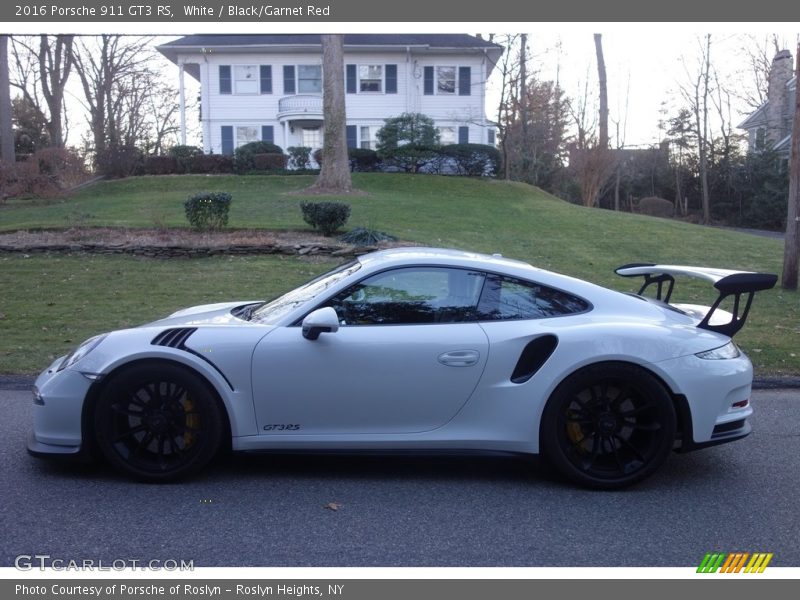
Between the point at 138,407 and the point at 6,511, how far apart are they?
86 cm

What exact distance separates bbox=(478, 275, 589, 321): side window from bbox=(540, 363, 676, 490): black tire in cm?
44

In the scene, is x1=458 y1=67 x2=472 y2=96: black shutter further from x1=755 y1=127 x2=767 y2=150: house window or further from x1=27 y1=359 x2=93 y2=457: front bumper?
x1=27 y1=359 x2=93 y2=457: front bumper

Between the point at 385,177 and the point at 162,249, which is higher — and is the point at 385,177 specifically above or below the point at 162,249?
above

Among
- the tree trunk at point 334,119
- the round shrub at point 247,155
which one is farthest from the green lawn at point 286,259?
the round shrub at point 247,155

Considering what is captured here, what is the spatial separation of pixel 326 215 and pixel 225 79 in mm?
23398

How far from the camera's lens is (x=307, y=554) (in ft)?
11.7

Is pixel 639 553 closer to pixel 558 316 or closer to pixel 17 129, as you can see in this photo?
pixel 558 316

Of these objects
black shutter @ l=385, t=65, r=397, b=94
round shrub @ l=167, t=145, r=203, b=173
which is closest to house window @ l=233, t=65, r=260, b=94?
black shutter @ l=385, t=65, r=397, b=94

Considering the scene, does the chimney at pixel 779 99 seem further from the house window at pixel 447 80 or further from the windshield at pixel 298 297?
the windshield at pixel 298 297

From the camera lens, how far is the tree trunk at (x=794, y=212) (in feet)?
36.6

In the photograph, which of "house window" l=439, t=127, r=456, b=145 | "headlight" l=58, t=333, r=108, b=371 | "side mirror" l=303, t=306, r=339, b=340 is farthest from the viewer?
"house window" l=439, t=127, r=456, b=145

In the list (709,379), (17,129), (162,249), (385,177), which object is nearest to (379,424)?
(709,379)

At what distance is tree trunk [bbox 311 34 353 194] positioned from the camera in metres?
21.0

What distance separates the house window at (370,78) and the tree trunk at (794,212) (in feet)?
85.1
